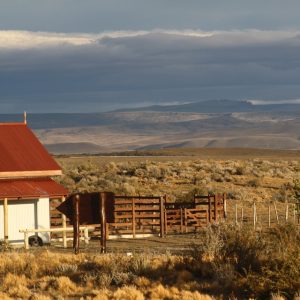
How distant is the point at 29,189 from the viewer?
31672 mm

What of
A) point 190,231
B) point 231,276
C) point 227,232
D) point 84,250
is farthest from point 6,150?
point 231,276

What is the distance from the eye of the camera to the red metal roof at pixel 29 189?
3088 centimetres

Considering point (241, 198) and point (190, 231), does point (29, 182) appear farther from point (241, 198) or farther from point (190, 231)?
point (241, 198)

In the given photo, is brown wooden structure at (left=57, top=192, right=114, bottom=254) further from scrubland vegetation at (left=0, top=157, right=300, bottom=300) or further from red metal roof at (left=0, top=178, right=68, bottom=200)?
red metal roof at (left=0, top=178, right=68, bottom=200)

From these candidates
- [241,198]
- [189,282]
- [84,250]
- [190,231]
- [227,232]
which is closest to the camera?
[189,282]

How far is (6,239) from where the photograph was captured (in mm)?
30266

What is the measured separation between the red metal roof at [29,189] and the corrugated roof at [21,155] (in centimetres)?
26

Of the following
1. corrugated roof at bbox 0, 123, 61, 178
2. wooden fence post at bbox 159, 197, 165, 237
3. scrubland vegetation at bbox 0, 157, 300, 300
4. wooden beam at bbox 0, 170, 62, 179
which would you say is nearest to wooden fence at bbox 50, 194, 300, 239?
wooden fence post at bbox 159, 197, 165, 237

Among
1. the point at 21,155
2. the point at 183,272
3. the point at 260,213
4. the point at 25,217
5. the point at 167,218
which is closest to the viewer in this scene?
the point at 183,272

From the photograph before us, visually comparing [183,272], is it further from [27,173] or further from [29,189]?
[27,173]

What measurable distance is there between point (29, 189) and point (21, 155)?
176 cm

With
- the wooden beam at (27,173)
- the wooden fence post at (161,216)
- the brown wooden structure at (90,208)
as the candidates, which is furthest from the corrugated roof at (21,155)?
the brown wooden structure at (90,208)

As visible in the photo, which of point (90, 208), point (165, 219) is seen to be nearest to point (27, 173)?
point (165, 219)

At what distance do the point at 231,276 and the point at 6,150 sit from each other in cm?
1412
